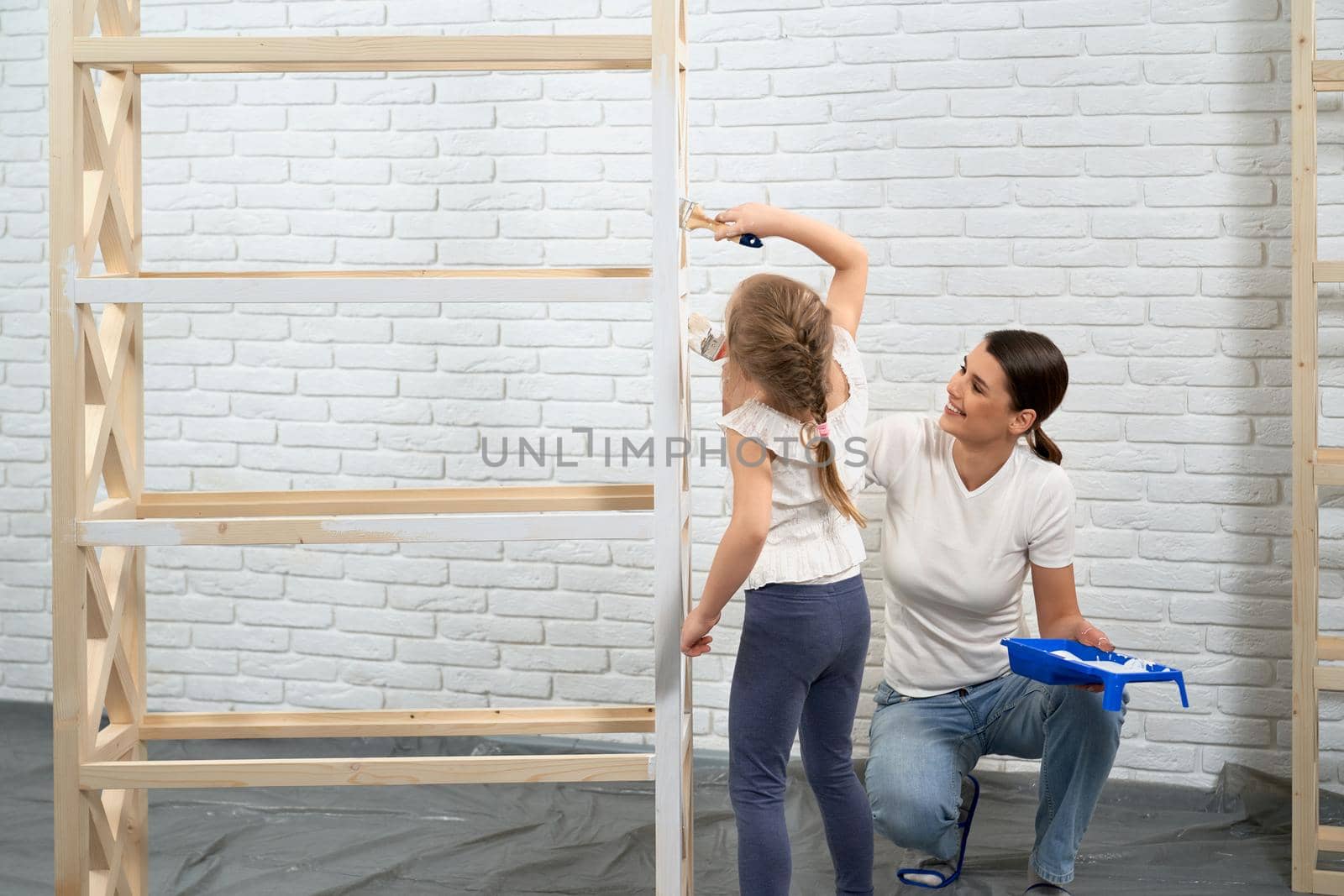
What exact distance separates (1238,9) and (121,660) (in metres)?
2.65

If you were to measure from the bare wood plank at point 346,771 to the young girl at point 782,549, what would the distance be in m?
0.21

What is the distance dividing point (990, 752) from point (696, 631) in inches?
32.0

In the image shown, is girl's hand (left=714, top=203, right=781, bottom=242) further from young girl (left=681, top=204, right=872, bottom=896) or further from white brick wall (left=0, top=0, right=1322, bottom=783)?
white brick wall (left=0, top=0, right=1322, bottom=783)

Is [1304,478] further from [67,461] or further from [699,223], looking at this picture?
[67,461]

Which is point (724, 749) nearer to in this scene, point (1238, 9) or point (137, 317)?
point (137, 317)

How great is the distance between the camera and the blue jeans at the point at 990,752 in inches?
86.0

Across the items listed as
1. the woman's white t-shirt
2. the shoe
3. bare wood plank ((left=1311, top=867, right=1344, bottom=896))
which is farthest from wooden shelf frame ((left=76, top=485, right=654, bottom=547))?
bare wood plank ((left=1311, top=867, right=1344, bottom=896))

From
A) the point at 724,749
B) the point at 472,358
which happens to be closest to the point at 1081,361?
the point at 724,749

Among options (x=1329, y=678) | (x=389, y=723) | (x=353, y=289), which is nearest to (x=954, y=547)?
(x=1329, y=678)

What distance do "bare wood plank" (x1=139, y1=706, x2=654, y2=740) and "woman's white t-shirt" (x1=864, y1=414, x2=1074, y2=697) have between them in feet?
1.95

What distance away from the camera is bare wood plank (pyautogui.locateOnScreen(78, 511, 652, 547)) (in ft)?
6.02

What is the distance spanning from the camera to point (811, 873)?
2.39m

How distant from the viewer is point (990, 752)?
7.73 ft

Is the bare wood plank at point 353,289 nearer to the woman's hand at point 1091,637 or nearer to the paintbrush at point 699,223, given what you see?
the paintbrush at point 699,223
